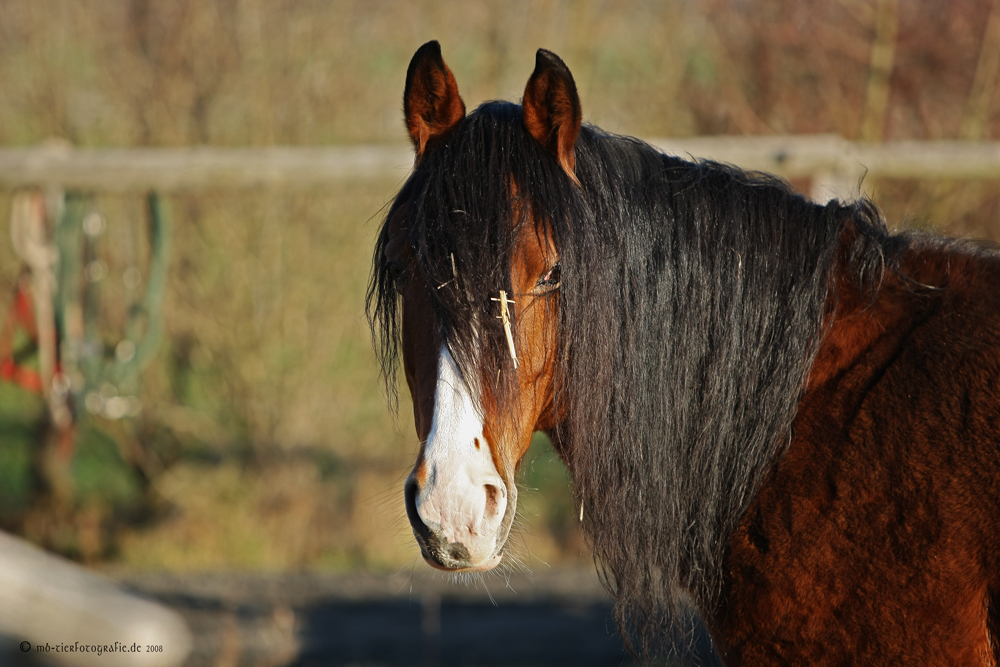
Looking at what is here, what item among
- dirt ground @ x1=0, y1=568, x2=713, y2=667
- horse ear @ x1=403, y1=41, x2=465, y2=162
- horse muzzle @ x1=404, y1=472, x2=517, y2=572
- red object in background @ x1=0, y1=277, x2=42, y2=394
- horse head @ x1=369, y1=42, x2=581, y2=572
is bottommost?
dirt ground @ x1=0, y1=568, x2=713, y2=667

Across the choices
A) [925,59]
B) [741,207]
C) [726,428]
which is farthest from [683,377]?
[925,59]

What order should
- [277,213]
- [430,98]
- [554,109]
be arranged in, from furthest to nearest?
[277,213], [430,98], [554,109]

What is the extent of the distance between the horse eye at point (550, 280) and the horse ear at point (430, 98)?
47 centimetres

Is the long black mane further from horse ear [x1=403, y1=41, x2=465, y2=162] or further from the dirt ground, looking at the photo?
the dirt ground

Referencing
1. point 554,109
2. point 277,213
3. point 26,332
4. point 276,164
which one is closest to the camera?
point 554,109

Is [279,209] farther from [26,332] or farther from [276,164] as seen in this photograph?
[26,332]

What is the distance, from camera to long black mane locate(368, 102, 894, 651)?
6.00 ft

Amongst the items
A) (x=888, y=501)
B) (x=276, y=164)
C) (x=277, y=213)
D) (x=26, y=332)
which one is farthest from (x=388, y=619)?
(x=888, y=501)

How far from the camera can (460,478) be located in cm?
159

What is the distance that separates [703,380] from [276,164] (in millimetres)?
3975

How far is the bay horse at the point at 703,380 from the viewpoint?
5.39 ft

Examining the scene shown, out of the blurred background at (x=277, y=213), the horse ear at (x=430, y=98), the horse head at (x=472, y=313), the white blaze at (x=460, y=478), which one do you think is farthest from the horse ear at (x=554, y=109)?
the blurred background at (x=277, y=213)

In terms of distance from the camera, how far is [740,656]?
6.03 feet

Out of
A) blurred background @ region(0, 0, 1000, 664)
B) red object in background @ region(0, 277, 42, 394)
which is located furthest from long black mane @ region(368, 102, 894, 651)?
red object in background @ region(0, 277, 42, 394)
